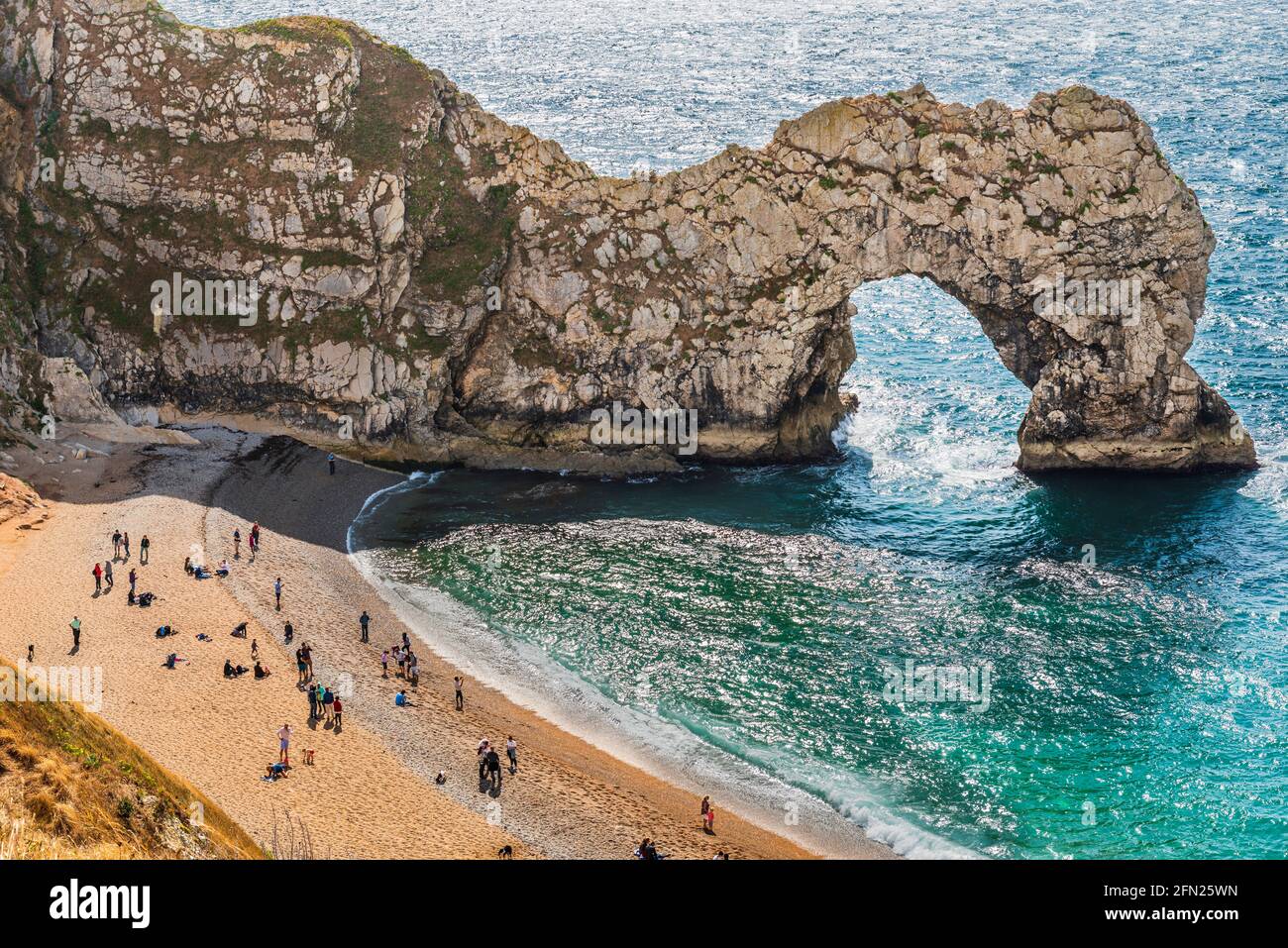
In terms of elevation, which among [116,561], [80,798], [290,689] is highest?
[80,798]

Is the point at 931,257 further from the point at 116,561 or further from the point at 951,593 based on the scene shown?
the point at 116,561

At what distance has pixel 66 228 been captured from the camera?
8494 centimetres

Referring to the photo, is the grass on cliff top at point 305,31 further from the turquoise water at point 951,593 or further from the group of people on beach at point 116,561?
the group of people on beach at point 116,561

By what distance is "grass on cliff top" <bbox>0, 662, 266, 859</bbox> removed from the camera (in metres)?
25.6

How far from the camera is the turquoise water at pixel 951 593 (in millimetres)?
54344

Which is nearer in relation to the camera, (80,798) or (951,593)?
(80,798)

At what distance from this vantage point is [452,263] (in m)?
85.7

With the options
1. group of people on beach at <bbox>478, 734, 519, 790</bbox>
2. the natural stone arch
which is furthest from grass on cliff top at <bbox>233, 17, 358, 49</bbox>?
group of people on beach at <bbox>478, 734, 519, 790</bbox>

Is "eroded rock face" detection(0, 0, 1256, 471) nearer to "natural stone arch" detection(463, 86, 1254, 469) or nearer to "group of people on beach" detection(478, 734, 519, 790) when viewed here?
"natural stone arch" detection(463, 86, 1254, 469)

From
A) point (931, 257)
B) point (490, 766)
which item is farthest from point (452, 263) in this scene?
point (490, 766)

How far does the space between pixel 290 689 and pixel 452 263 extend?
1408 inches

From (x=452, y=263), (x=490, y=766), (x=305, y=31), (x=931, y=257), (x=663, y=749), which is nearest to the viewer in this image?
(x=490, y=766)

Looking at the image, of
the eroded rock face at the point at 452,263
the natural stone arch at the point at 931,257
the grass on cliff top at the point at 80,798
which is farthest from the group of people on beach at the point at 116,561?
the grass on cliff top at the point at 80,798
